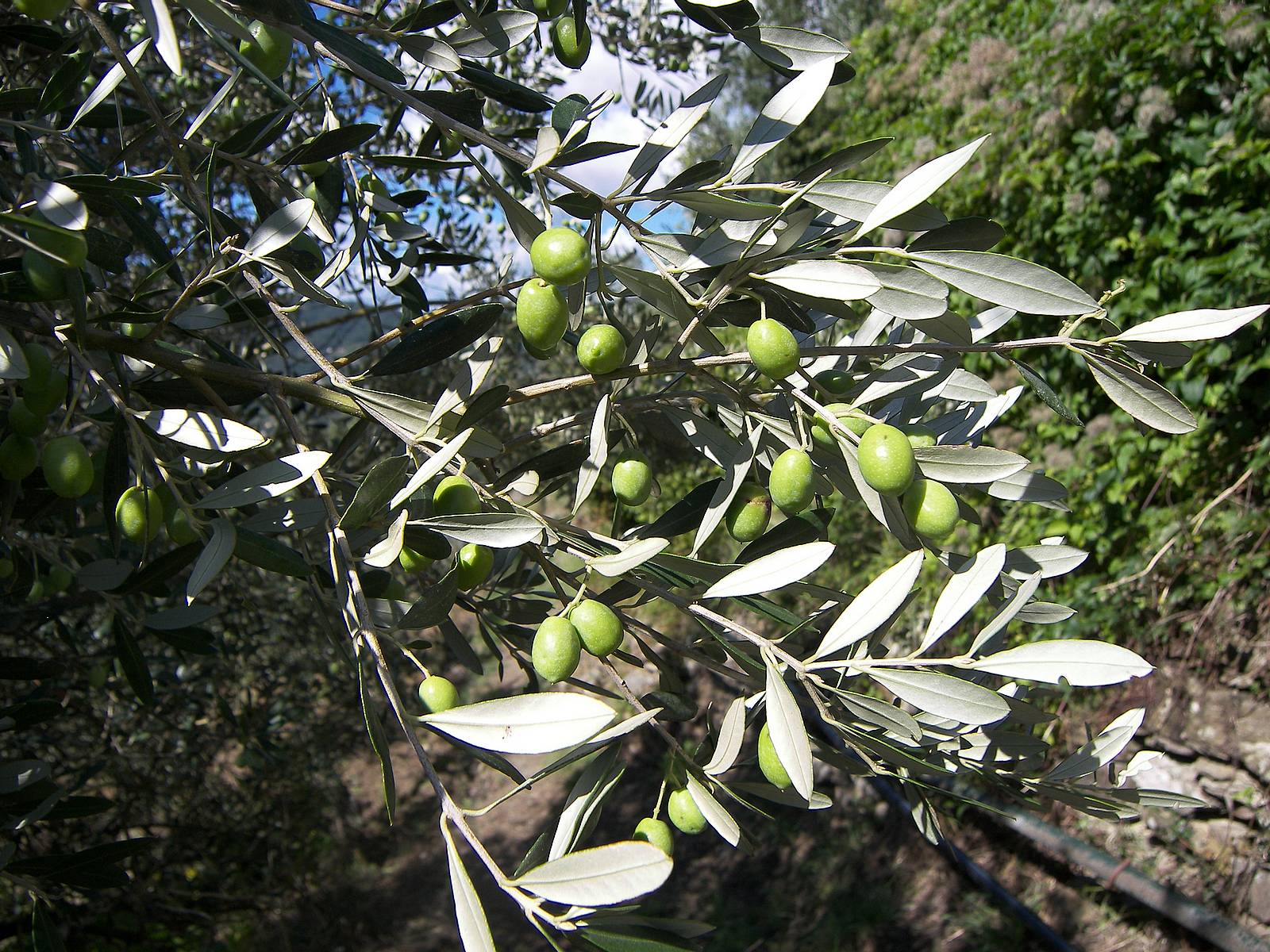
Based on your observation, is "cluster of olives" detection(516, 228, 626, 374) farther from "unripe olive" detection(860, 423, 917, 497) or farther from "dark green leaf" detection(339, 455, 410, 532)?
"unripe olive" detection(860, 423, 917, 497)

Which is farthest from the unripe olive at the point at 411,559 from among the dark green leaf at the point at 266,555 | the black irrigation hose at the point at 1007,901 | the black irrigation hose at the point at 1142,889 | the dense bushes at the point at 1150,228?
the dense bushes at the point at 1150,228

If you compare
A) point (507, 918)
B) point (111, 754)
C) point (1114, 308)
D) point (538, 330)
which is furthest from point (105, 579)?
point (507, 918)

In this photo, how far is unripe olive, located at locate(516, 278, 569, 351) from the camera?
925mm

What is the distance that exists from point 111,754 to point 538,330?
3.01 meters

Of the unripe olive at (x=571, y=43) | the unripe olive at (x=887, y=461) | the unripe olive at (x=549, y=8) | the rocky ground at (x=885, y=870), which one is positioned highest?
the unripe olive at (x=549, y=8)

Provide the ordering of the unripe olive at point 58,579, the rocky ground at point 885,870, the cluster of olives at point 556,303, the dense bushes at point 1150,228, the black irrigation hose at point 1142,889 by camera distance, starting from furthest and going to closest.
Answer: the dense bushes at point 1150,228
the rocky ground at point 885,870
the black irrigation hose at point 1142,889
the unripe olive at point 58,579
the cluster of olives at point 556,303

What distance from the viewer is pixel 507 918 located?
525cm

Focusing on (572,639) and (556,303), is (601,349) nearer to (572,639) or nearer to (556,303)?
(556,303)

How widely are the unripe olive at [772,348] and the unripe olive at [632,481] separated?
260 mm

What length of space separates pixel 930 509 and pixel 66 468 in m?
1.06

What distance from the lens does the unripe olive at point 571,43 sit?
113 centimetres

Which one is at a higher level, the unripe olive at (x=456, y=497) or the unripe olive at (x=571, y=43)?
the unripe olive at (x=571, y=43)

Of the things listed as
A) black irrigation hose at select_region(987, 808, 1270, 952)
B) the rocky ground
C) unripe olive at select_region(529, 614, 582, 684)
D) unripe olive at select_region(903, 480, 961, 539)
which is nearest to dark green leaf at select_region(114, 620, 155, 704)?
unripe olive at select_region(529, 614, 582, 684)

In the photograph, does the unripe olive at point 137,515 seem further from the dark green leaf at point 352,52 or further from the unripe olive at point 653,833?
the unripe olive at point 653,833
